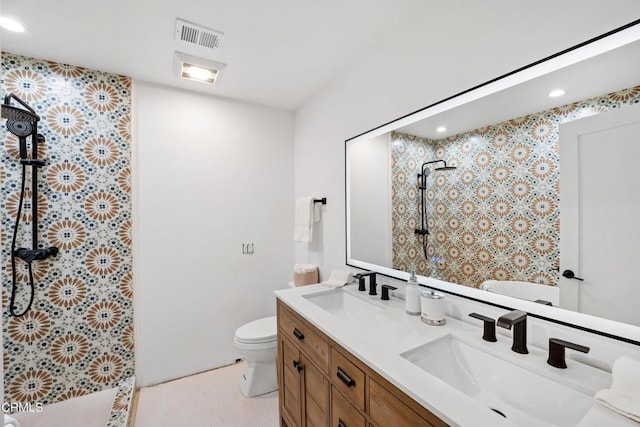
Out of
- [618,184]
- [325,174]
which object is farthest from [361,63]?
[618,184]

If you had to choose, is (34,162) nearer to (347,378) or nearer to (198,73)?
(198,73)

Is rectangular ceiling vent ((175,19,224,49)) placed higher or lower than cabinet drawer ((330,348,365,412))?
higher

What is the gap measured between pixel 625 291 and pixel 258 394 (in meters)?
2.24

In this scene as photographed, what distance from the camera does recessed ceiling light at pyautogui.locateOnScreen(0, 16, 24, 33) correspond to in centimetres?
160

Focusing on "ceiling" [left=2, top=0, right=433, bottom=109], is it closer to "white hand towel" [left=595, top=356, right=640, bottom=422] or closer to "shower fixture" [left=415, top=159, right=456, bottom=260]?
"shower fixture" [left=415, top=159, right=456, bottom=260]

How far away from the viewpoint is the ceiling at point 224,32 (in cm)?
155

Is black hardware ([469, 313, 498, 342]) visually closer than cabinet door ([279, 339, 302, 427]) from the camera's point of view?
Yes

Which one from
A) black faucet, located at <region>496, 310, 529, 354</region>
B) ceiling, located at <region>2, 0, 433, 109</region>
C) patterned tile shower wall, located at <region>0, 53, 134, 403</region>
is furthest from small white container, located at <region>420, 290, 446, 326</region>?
patterned tile shower wall, located at <region>0, 53, 134, 403</region>

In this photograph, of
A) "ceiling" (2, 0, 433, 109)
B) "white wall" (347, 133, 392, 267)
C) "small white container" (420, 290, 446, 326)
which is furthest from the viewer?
"white wall" (347, 133, 392, 267)

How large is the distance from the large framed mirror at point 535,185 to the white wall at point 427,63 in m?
0.07

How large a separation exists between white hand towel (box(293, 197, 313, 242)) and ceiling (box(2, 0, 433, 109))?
1012 millimetres

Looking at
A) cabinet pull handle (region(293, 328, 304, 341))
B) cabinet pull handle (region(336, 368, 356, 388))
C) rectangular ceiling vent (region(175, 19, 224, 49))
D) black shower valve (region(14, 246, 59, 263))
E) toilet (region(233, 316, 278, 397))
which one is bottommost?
toilet (region(233, 316, 278, 397))

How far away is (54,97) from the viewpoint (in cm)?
204

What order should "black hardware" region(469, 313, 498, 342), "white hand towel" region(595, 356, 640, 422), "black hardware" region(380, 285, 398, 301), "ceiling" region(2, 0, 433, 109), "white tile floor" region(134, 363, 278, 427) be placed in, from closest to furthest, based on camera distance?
1. "white hand towel" region(595, 356, 640, 422)
2. "black hardware" region(469, 313, 498, 342)
3. "ceiling" region(2, 0, 433, 109)
4. "black hardware" region(380, 285, 398, 301)
5. "white tile floor" region(134, 363, 278, 427)
